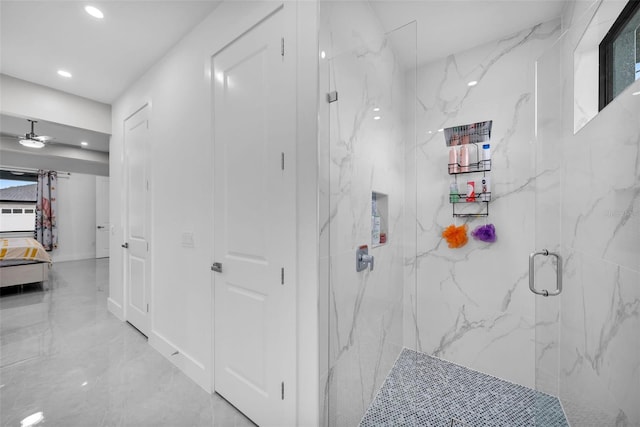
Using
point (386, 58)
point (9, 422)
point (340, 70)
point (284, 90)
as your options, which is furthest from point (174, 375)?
point (386, 58)

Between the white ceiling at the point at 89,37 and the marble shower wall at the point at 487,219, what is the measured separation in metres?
1.92

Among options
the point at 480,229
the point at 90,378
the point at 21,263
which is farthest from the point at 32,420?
the point at 21,263

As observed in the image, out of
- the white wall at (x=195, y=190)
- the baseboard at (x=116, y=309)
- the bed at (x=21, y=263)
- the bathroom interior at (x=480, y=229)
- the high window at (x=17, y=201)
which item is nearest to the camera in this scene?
the bathroom interior at (x=480, y=229)

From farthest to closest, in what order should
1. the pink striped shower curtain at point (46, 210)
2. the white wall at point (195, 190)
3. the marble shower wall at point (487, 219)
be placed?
the pink striped shower curtain at point (46, 210)
the marble shower wall at point (487, 219)
the white wall at point (195, 190)

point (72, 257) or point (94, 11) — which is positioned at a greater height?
point (94, 11)

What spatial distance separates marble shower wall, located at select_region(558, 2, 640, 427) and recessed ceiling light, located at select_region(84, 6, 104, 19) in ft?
9.44

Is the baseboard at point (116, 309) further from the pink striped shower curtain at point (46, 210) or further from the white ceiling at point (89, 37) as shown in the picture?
the pink striped shower curtain at point (46, 210)

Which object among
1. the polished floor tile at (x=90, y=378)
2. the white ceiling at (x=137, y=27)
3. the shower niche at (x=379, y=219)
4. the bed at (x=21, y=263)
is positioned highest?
the white ceiling at (x=137, y=27)

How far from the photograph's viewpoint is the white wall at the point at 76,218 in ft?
21.6

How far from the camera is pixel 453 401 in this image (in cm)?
165

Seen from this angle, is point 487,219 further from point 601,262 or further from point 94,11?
point 94,11

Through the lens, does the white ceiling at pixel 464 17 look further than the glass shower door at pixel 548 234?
Yes

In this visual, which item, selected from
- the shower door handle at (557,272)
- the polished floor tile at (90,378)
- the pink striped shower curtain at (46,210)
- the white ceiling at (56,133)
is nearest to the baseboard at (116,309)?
Answer: the polished floor tile at (90,378)

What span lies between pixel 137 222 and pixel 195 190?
130 cm
